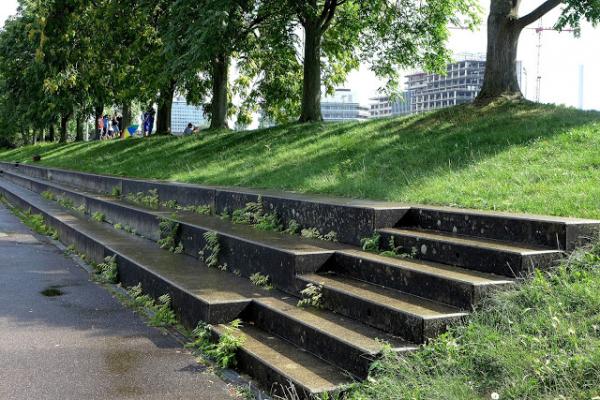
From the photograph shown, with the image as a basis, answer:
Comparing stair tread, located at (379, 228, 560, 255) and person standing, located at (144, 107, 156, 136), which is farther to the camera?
person standing, located at (144, 107, 156, 136)

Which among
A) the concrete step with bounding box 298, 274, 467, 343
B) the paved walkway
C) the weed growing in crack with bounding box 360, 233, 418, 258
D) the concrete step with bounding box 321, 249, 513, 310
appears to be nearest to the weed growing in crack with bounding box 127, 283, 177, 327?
the paved walkway

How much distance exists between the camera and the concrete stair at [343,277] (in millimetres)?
4176

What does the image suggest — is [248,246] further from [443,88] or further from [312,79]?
[443,88]

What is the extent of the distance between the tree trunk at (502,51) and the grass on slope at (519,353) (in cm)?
852

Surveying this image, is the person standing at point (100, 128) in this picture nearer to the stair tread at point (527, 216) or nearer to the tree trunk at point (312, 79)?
the tree trunk at point (312, 79)

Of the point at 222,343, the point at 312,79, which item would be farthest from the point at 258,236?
the point at 312,79

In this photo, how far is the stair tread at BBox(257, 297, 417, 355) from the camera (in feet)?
13.3

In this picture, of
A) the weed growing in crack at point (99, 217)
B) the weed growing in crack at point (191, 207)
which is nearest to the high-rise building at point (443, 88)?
the weed growing in crack at point (99, 217)

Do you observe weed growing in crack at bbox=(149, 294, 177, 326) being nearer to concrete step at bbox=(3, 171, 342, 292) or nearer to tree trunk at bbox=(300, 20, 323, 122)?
concrete step at bbox=(3, 171, 342, 292)

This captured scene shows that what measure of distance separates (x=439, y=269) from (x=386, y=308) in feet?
2.21

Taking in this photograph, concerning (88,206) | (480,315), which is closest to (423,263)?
(480,315)

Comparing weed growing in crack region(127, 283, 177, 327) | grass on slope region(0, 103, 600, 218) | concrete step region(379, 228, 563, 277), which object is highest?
grass on slope region(0, 103, 600, 218)

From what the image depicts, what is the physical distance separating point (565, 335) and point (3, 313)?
5.14m

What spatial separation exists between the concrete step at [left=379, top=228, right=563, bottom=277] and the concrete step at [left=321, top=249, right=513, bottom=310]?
7 centimetres
